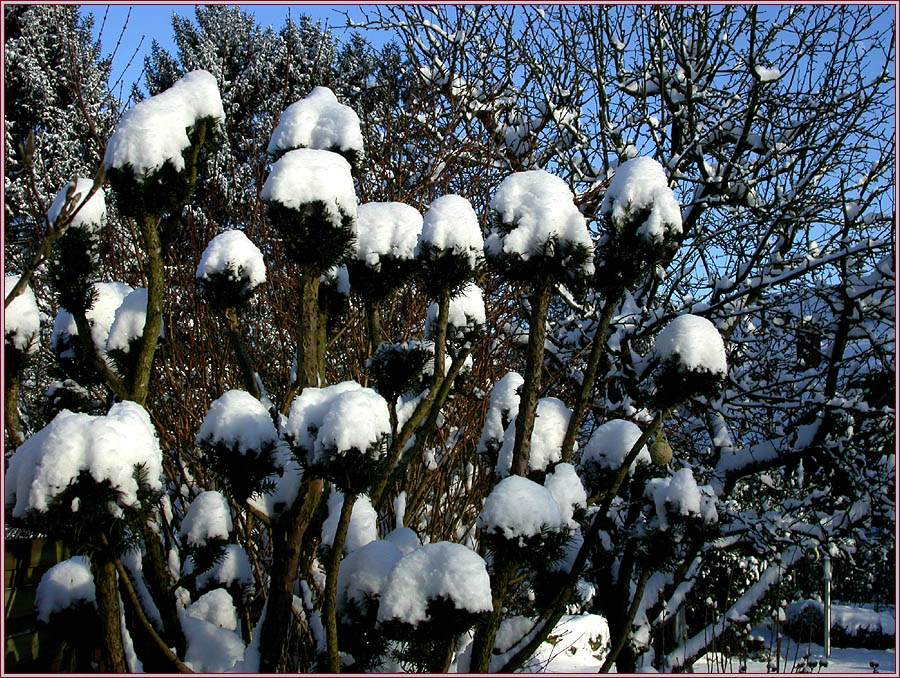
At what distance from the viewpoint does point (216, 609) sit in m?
2.59

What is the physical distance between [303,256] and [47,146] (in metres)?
10.9

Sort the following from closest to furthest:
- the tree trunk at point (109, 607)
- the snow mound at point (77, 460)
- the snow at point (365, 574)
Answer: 1. the snow mound at point (77, 460)
2. the tree trunk at point (109, 607)
3. the snow at point (365, 574)

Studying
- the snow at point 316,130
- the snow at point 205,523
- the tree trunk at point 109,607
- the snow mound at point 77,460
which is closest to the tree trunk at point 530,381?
the snow at point 316,130

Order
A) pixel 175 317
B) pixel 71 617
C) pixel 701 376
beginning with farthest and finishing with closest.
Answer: pixel 175 317 → pixel 71 617 → pixel 701 376

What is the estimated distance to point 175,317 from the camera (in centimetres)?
568

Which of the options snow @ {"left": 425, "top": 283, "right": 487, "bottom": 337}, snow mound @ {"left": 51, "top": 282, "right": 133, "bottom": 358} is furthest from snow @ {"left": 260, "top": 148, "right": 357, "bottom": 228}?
snow mound @ {"left": 51, "top": 282, "right": 133, "bottom": 358}

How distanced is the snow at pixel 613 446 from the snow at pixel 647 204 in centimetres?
77

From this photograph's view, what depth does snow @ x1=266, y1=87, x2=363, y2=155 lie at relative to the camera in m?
2.09

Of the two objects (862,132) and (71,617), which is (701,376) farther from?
(862,132)

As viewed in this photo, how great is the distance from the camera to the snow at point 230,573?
2.63m

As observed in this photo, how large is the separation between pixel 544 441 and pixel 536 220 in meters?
0.72

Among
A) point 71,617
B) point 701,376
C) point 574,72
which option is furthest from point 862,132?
point 71,617

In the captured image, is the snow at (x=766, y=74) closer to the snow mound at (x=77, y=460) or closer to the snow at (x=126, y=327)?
the snow at (x=126, y=327)

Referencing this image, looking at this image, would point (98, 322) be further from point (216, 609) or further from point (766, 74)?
point (766, 74)
